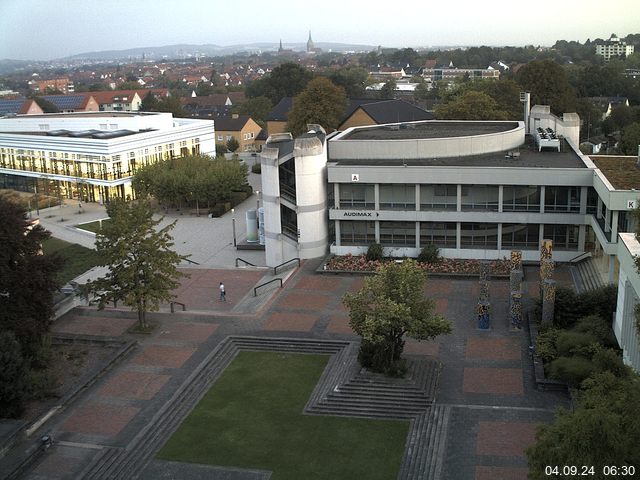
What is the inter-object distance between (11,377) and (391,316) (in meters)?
12.4

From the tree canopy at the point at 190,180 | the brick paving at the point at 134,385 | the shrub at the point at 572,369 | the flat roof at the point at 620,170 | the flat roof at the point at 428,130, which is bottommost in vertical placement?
the brick paving at the point at 134,385

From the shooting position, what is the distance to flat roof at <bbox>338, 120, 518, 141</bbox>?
45469 millimetres

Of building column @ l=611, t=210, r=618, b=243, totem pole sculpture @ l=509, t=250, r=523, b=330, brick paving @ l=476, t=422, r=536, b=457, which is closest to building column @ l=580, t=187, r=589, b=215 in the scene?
building column @ l=611, t=210, r=618, b=243

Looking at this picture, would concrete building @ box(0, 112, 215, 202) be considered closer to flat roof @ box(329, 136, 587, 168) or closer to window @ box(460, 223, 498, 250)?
flat roof @ box(329, 136, 587, 168)

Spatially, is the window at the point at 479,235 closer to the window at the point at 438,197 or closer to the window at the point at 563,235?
the window at the point at 438,197

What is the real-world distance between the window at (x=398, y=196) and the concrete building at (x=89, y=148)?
3056 cm

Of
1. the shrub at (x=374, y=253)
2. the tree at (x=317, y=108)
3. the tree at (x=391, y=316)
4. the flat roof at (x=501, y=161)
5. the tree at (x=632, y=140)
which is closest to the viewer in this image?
the tree at (x=391, y=316)

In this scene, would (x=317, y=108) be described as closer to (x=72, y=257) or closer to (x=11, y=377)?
(x=72, y=257)

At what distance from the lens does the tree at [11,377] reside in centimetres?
2270

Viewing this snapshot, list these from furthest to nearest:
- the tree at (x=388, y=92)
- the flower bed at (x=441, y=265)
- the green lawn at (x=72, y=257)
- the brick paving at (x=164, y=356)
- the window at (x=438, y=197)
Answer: the tree at (x=388, y=92) → the green lawn at (x=72, y=257) → the window at (x=438, y=197) → the flower bed at (x=441, y=265) → the brick paving at (x=164, y=356)

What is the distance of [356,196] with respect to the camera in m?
40.1

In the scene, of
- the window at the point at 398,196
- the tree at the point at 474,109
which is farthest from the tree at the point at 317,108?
the window at the point at 398,196

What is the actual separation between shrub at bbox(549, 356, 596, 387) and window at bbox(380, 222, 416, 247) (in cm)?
1664

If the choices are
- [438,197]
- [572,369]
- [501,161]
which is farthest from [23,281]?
[501,161]
